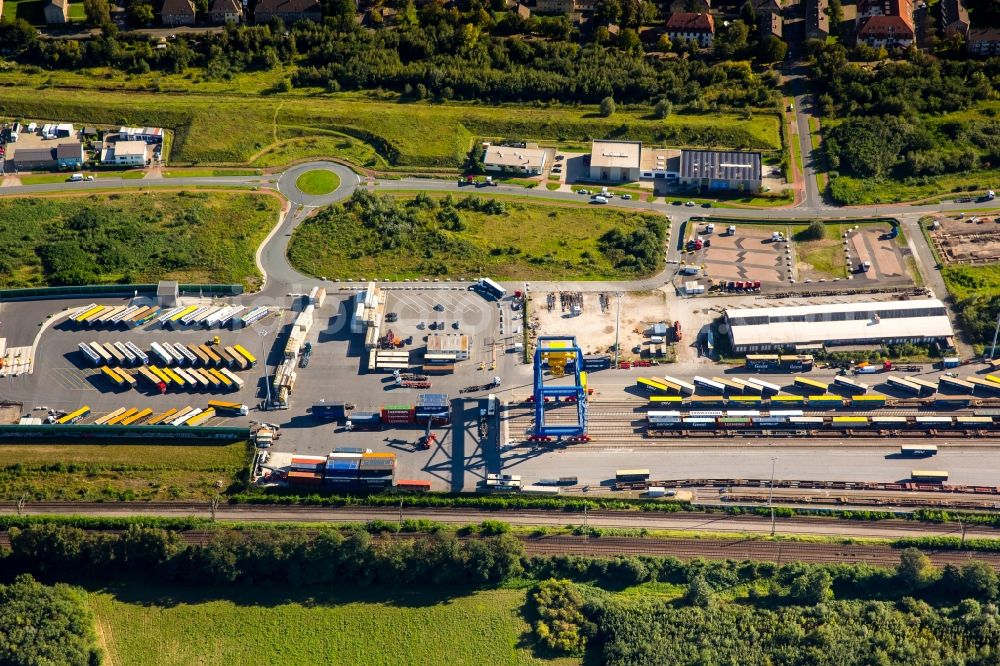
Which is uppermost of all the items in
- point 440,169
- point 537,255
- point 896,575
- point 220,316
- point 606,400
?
point 440,169

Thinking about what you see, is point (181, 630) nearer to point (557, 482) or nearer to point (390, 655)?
point (390, 655)

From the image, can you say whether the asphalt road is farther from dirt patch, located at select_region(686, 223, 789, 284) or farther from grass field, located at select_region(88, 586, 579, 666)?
dirt patch, located at select_region(686, 223, 789, 284)

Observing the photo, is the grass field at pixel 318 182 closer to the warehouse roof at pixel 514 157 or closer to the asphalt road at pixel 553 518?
the warehouse roof at pixel 514 157

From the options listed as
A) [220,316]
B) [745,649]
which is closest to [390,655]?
[745,649]

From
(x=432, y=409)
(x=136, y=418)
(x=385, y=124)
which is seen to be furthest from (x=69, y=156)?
(x=432, y=409)

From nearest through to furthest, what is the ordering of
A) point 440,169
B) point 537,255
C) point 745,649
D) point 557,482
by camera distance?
point 745,649 < point 557,482 < point 537,255 < point 440,169

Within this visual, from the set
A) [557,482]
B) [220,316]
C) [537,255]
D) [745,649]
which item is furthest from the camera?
[537,255]
